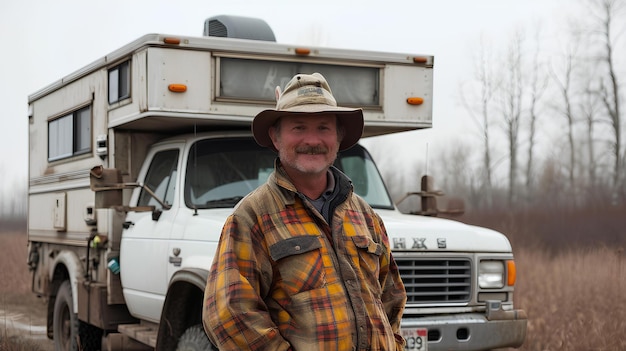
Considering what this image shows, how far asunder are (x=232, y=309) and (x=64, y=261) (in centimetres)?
545

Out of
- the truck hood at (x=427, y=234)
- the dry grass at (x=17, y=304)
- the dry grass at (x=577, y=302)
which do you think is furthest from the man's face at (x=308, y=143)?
the dry grass at (x=577, y=302)

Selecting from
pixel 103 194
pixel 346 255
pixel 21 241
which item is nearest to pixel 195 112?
pixel 103 194

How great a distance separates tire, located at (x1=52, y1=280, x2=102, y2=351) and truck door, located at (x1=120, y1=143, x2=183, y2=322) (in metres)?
1.20

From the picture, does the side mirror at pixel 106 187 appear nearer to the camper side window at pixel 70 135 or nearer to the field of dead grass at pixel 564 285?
the camper side window at pixel 70 135

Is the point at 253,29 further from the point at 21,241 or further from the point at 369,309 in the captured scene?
the point at 21,241

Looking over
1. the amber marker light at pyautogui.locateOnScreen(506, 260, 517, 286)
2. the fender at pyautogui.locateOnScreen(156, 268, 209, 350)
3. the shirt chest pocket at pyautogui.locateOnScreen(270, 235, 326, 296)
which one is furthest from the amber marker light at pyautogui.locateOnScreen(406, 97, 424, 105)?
the shirt chest pocket at pyautogui.locateOnScreen(270, 235, 326, 296)

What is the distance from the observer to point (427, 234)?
557 centimetres

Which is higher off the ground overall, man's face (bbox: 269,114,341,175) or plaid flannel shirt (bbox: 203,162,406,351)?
man's face (bbox: 269,114,341,175)

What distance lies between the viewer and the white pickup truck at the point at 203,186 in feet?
18.2

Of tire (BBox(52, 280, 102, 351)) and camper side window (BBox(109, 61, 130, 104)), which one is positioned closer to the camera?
camper side window (BBox(109, 61, 130, 104))

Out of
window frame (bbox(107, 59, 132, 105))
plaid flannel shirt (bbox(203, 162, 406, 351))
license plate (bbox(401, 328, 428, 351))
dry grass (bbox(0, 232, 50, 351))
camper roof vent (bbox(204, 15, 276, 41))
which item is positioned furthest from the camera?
dry grass (bbox(0, 232, 50, 351))

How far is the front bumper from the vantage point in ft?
17.9

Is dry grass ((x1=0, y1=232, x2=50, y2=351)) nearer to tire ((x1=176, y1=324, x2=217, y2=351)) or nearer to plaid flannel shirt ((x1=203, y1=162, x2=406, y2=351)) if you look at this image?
tire ((x1=176, y1=324, x2=217, y2=351))

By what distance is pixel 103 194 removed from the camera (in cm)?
597
